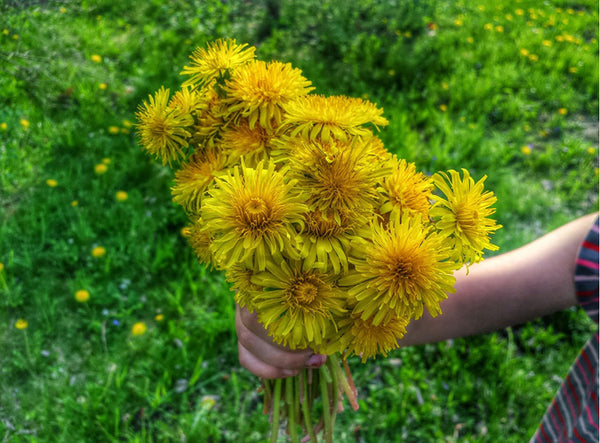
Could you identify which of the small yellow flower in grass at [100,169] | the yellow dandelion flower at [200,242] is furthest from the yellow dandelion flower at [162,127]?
the small yellow flower in grass at [100,169]

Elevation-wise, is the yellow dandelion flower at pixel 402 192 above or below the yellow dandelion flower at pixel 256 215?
above

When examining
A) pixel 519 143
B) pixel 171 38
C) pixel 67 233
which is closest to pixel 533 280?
pixel 67 233

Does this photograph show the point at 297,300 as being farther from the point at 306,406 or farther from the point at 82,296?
the point at 82,296

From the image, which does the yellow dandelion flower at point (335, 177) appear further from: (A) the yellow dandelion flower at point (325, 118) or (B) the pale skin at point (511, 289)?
(B) the pale skin at point (511, 289)

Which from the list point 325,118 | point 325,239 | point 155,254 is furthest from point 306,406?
point 155,254

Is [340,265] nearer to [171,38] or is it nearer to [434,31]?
[171,38]

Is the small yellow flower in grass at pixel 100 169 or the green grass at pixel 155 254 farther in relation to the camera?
the small yellow flower in grass at pixel 100 169

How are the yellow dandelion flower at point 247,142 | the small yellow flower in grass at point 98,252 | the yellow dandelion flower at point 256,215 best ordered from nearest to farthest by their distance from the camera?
1. the yellow dandelion flower at point 256,215
2. the yellow dandelion flower at point 247,142
3. the small yellow flower in grass at point 98,252
